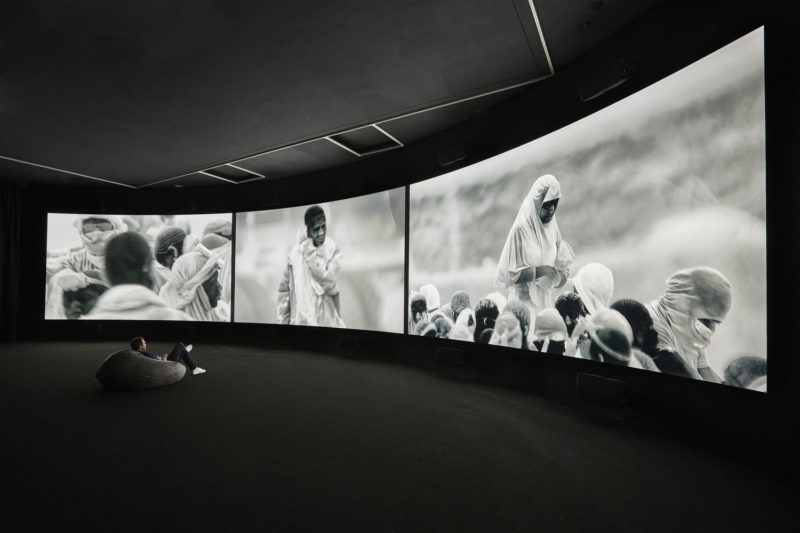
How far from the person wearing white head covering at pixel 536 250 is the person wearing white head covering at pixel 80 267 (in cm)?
858

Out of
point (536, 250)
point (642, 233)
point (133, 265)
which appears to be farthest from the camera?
point (133, 265)

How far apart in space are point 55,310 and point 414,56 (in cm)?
942

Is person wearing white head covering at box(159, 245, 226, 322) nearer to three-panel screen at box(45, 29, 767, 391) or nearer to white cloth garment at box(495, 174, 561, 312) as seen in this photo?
three-panel screen at box(45, 29, 767, 391)

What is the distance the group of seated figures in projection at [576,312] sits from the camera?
99.0 inches

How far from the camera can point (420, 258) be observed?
5230mm

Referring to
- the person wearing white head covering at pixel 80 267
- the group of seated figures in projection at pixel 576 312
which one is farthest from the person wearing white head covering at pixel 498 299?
the person wearing white head covering at pixel 80 267

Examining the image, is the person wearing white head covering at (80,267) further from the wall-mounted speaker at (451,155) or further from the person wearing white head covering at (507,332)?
the person wearing white head covering at (507,332)

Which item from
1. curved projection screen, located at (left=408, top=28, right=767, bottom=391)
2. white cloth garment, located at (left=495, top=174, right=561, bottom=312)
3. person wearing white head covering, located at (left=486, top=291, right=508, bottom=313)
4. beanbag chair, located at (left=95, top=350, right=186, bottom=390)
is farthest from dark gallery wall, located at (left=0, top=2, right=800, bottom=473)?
beanbag chair, located at (left=95, top=350, right=186, bottom=390)

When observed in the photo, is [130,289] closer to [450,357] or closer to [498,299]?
[450,357]

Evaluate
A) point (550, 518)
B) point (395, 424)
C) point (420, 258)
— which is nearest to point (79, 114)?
point (420, 258)

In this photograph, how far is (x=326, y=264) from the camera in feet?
21.2

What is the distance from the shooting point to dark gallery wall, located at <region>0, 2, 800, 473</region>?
227 centimetres

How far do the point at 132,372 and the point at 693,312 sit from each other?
560 cm

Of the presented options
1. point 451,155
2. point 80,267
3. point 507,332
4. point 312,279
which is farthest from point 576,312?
point 80,267
